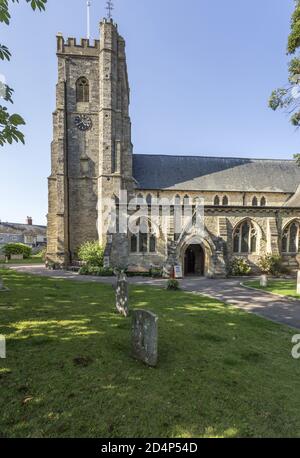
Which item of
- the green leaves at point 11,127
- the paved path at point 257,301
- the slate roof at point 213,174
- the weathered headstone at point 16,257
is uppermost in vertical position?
the slate roof at point 213,174

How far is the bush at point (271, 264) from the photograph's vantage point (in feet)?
69.4

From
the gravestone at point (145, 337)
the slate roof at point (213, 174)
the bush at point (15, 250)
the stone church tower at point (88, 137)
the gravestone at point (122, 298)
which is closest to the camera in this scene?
the gravestone at point (145, 337)

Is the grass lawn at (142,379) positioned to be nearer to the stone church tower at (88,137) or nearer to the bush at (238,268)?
the bush at (238,268)

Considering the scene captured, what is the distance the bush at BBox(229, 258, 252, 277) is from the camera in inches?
828

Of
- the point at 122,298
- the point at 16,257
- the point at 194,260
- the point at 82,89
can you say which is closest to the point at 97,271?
A: the point at 194,260

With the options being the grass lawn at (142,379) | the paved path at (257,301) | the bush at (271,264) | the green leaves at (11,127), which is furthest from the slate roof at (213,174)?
the green leaves at (11,127)

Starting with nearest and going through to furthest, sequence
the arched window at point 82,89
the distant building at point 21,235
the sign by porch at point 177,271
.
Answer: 1. the sign by porch at point 177,271
2. the arched window at point 82,89
3. the distant building at point 21,235

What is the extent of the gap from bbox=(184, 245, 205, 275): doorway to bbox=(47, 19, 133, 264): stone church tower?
897 cm

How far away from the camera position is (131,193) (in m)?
27.0

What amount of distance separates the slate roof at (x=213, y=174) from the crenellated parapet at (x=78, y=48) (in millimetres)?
12174

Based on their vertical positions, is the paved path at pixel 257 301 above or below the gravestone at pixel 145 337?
below

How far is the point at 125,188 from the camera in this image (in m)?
26.4

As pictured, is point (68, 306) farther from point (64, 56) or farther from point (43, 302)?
point (64, 56)

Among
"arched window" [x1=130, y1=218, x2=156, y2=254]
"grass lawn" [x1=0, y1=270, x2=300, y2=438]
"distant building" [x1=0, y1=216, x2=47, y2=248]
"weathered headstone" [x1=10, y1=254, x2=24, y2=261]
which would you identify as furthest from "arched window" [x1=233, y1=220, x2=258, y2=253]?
"distant building" [x1=0, y1=216, x2=47, y2=248]
